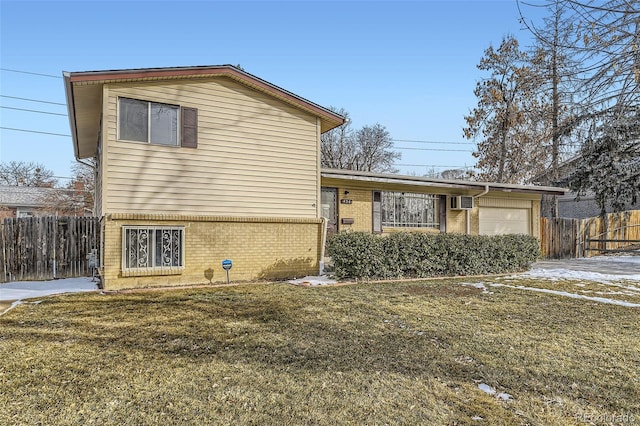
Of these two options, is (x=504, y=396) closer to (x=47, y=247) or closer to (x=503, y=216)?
(x=47, y=247)

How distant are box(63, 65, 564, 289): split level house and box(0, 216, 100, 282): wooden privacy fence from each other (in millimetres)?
1975

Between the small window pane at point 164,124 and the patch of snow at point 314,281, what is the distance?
4.04 metres

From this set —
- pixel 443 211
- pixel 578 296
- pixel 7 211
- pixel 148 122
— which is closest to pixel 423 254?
pixel 578 296

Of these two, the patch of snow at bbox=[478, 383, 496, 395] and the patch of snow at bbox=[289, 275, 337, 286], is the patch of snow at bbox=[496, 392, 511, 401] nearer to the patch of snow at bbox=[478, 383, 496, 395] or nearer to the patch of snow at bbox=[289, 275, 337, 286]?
the patch of snow at bbox=[478, 383, 496, 395]

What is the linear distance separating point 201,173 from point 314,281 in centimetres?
346

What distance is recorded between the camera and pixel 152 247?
8.04 metres

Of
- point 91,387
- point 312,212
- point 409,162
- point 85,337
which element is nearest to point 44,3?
point 312,212

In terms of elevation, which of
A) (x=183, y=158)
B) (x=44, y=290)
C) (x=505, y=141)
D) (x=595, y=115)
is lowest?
(x=44, y=290)

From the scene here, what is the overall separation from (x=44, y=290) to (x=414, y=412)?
26.5 ft

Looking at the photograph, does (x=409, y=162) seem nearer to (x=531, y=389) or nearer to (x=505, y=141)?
(x=505, y=141)

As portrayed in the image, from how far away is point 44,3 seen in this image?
12.2 meters

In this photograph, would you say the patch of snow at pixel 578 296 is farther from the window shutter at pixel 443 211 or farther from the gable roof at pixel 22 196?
the gable roof at pixel 22 196

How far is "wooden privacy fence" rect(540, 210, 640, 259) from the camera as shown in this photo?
16328 mm

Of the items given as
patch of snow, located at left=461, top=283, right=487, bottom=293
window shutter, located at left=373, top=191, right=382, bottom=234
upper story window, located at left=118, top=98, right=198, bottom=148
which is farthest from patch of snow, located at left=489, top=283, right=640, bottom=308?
upper story window, located at left=118, top=98, right=198, bottom=148
